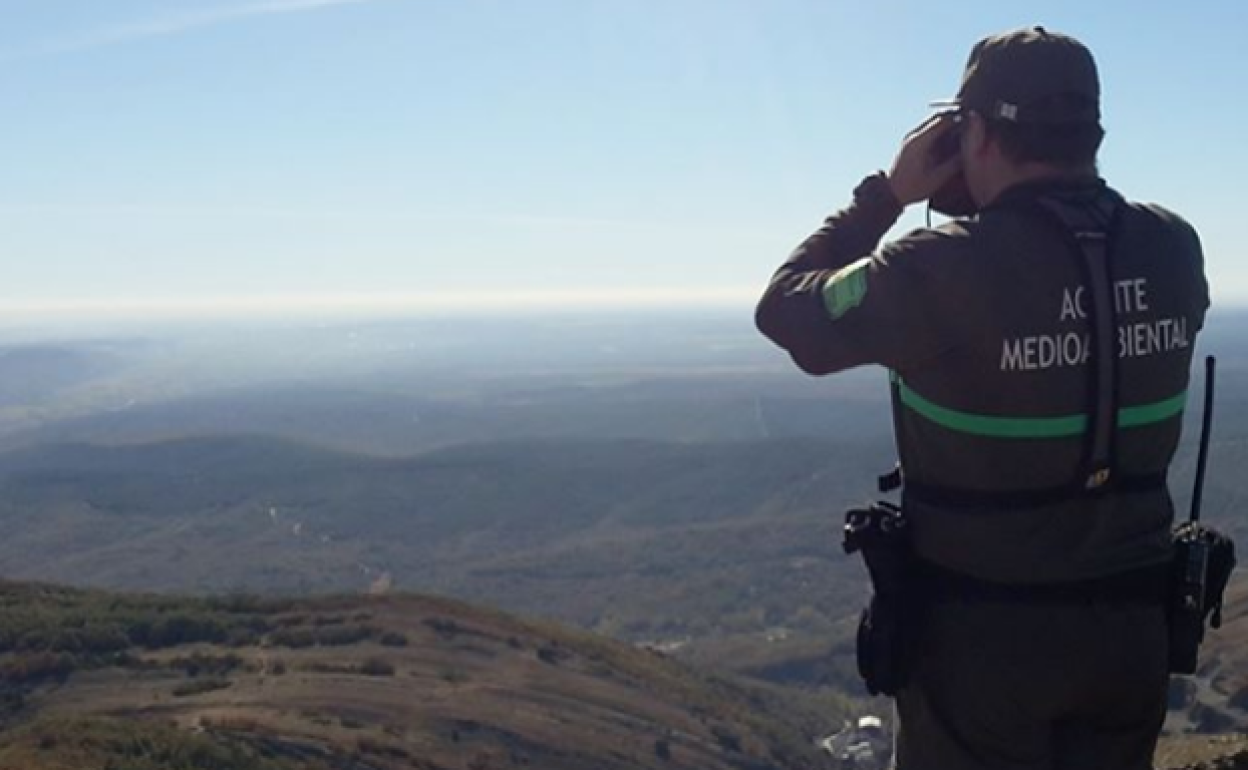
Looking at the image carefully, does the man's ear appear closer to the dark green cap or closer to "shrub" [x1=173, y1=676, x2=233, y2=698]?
the dark green cap

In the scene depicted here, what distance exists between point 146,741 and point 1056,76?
18.6 m

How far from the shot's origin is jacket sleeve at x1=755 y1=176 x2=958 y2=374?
3430mm

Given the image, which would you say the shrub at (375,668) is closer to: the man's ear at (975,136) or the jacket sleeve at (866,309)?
the jacket sleeve at (866,309)

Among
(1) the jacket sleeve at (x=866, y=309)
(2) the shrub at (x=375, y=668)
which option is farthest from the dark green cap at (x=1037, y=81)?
(2) the shrub at (x=375, y=668)

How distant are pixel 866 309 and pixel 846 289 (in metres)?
0.09

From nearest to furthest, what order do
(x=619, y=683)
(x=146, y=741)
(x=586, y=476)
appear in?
(x=146, y=741) < (x=619, y=683) < (x=586, y=476)

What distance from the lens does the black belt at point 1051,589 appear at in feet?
11.5

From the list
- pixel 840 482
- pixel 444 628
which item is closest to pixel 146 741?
pixel 444 628

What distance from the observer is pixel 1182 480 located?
106m

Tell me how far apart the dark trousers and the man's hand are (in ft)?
3.86

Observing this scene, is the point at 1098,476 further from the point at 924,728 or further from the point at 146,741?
the point at 146,741

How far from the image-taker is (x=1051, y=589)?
350cm

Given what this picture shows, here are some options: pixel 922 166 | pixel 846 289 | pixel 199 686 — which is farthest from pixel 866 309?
pixel 199 686

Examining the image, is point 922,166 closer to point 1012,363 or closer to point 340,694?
point 1012,363
